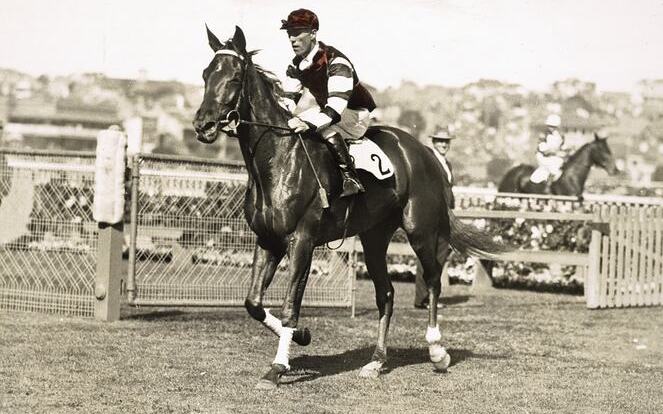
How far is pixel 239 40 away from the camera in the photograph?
7945mm

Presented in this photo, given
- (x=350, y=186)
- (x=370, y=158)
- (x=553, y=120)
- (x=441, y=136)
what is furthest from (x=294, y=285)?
(x=553, y=120)

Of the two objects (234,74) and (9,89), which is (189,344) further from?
(9,89)

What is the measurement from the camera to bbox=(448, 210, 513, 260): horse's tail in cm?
1029

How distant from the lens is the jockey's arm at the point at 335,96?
8.06 metres

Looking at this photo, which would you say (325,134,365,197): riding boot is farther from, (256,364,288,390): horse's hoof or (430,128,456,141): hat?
(430,128,456,141): hat

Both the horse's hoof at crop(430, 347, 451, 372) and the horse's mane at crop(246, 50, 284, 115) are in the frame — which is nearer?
the horse's mane at crop(246, 50, 284, 115)

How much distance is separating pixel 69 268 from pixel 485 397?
6306 mm

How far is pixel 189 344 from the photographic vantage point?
32.9 feet

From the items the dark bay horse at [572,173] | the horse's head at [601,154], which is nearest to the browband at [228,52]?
the dark bay horse at [572,173]

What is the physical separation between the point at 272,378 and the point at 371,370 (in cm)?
109

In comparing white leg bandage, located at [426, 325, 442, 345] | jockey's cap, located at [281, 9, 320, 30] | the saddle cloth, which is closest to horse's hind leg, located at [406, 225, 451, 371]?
white leg bandage, located at [426, 325, 442, 345]

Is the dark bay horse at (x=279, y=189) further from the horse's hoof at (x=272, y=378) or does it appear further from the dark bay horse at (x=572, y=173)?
the dark bay horse at (x=572, y=173)

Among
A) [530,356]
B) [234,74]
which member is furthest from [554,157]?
[234,74]

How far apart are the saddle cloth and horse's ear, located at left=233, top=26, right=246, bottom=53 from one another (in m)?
1.32
